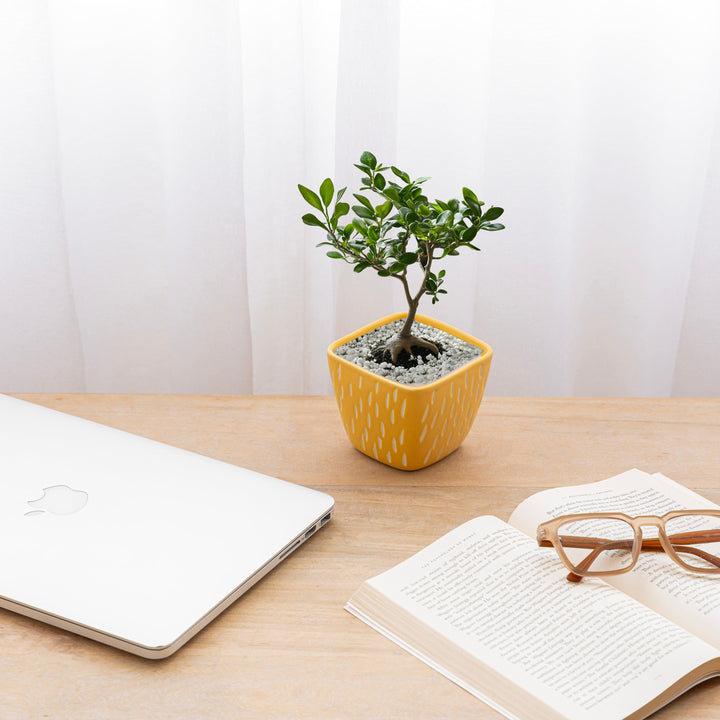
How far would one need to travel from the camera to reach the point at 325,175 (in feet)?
4.19

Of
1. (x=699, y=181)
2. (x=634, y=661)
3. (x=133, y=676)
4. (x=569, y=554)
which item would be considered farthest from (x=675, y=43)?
(x=133, y=676)

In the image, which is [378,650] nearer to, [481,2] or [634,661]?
[634,661]

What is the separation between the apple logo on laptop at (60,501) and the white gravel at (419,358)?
11.6 inches

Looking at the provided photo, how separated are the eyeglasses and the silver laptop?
21 centimetres

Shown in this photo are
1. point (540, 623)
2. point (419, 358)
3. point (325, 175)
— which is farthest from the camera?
point (325, 175)

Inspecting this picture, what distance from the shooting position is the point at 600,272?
1.32 meters

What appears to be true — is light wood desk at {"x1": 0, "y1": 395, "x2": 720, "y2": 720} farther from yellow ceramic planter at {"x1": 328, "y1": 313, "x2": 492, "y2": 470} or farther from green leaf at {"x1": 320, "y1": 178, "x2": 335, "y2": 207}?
green leaf at {"x1": 320, "y1": 178, "x2": 335, "y2": 207}

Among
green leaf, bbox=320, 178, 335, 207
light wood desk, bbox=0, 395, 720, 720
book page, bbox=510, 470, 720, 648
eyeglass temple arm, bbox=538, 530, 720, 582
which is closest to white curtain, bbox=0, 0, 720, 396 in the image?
light wood desk, bbox=0, 395, 720, 720

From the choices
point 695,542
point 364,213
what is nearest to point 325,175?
point 364,213

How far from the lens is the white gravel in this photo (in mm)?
849

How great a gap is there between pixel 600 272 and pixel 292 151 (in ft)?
1.65

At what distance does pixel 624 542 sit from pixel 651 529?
0.05 meters

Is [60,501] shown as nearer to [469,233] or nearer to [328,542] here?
[328,542]

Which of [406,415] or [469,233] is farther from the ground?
[469,233]
